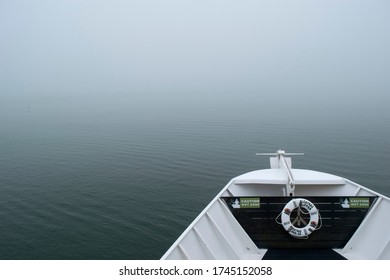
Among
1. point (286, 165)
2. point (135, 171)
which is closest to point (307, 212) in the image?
point (286, 165)

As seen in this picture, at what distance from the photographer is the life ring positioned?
867 centimetres

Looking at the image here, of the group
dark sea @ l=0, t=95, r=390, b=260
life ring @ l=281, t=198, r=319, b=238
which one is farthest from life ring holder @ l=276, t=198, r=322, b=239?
dark sea @ l=0, t=95, r=390, b=260

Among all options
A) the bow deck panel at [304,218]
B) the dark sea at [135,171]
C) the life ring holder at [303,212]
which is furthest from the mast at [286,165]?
the dark sea at [135,171]

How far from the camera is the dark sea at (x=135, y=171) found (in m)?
16.7

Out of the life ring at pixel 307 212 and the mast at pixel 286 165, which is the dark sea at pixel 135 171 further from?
the life ring at pixel 307 212

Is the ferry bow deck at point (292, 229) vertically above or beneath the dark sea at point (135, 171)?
beneath

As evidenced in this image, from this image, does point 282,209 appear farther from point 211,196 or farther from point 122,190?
point 122,190

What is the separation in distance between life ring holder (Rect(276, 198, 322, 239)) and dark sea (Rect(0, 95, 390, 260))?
852 centimetres

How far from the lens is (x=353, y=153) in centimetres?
3291

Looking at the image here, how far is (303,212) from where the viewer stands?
8914mm

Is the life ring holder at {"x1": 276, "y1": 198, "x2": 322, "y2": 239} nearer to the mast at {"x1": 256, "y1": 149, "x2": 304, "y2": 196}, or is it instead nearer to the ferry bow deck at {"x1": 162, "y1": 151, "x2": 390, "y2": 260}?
the ferry bow deck at {"x1": 162, "y1": 151, "x2": 390, "y2": 260}

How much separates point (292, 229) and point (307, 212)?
2.30 feet

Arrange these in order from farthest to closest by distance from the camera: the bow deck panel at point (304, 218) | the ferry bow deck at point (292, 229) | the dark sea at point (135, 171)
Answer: the dark sea at point (135, 171), the bow deck panel at point (304, 218), the ferry bow deck at point (292, 229)

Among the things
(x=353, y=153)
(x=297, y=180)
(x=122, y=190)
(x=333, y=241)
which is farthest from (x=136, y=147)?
(x=333, y=241)
